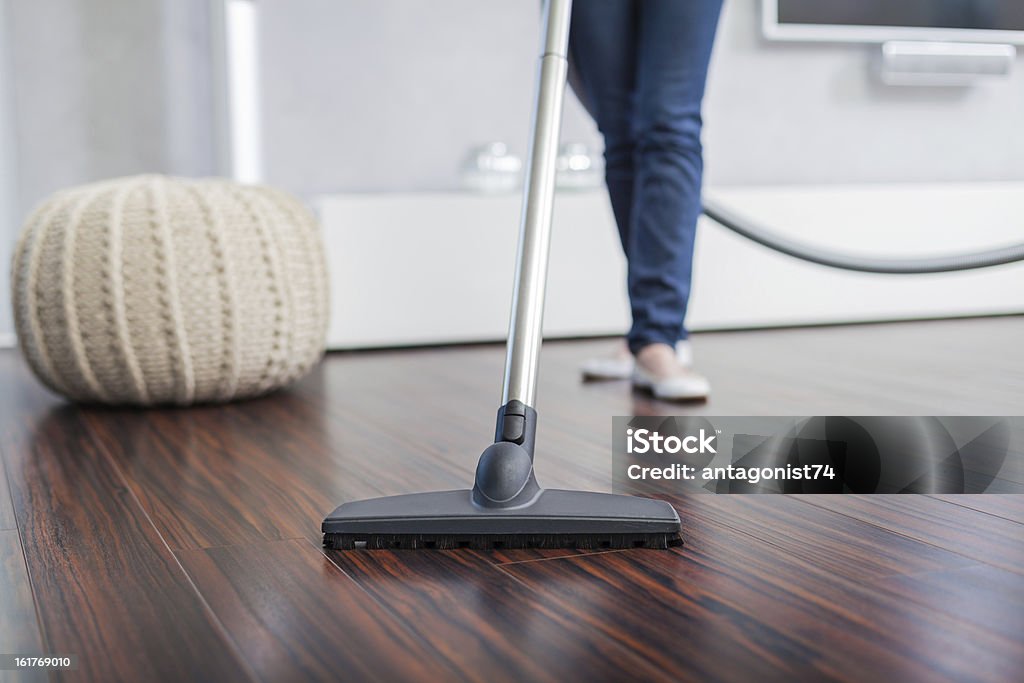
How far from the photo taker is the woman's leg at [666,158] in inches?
62.4

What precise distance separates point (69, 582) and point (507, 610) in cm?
34

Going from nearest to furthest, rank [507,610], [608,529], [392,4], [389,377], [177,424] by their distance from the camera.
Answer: [507,610]
[608,529]
[177,424]
[389,377]
[392,4]

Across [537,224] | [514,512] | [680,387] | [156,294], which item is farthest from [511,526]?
[156,294]

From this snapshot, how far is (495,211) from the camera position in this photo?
8.00ft

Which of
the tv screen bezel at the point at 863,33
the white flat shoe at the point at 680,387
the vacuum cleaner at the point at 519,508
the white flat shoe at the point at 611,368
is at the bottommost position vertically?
the white flat shoe at the point at 611,368

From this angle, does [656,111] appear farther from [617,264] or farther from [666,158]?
[617,264]

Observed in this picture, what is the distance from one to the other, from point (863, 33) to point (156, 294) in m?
2.34

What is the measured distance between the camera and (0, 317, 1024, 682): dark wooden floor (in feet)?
2.07

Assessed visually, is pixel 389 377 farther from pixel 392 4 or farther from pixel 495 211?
pixel 392 4

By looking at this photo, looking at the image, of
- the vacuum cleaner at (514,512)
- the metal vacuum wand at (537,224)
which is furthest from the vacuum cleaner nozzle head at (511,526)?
the metal vacuum wand at (537,224)

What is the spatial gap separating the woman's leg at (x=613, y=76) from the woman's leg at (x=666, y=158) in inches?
1.4

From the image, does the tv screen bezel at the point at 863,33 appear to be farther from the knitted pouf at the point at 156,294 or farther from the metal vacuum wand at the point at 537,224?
the metal vacuum wand at the point at 537,224

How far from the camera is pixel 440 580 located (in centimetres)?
77

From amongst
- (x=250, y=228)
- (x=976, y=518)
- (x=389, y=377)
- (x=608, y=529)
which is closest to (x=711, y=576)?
(x=608, y=529)
